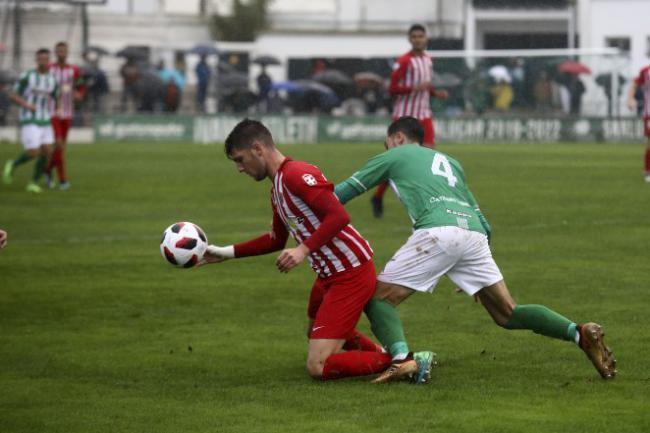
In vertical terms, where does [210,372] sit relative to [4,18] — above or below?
below

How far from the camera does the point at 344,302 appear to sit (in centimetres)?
844

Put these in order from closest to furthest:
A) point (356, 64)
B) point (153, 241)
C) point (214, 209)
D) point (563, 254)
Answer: point (563, 254) < point (153, 241) < point (214, 209) < point (356, 64)

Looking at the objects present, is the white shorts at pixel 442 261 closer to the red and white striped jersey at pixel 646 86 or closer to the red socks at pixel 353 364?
the red socks at pixel 353 364

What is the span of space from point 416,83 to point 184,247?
11.7 metres

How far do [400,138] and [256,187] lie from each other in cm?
1599

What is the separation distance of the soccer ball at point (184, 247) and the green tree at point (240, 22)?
56.5 m

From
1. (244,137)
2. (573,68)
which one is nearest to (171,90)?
(573,68)

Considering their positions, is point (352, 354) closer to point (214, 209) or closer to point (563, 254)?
point (563, 254)

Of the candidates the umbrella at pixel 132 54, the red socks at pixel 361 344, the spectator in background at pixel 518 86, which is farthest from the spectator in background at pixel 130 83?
the red socks at pixel 361 344

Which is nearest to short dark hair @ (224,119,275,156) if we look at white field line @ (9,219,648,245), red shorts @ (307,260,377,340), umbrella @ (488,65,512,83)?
red shorts @ (307,260,377,340)

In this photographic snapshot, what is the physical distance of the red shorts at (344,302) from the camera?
8.43m

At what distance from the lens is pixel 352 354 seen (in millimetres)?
8484

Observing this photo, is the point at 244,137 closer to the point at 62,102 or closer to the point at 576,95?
the point at 62,102

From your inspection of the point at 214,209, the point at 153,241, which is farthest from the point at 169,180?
the point at 153,241
